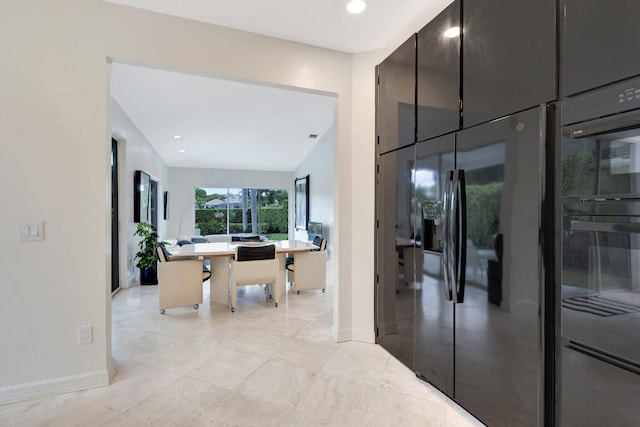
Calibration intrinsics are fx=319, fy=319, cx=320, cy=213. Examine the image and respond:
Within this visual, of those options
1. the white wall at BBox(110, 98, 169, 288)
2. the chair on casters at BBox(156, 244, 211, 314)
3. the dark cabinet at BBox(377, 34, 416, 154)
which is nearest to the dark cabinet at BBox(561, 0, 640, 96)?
the dark cabinet at BBox(377, 34, 416, 154)

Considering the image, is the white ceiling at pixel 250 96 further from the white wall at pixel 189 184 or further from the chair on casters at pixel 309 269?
the chair on casters at pixel 309 269

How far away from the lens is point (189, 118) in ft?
18.5

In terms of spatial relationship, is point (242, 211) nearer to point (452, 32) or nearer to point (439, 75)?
point (439, 75)

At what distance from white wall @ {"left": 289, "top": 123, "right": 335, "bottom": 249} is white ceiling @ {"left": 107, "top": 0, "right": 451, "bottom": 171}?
12.7 inches

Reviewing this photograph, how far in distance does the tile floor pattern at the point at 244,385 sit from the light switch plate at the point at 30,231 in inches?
43.4

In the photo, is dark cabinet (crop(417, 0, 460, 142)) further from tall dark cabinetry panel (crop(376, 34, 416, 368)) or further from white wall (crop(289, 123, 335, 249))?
white wall (crop(289, 123, 335, 249))

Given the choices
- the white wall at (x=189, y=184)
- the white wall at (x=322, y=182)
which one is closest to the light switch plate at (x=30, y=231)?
the white wall at (x=322, y=182)

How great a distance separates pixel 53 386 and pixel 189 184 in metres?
8.45

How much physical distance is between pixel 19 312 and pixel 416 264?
2.84 metres

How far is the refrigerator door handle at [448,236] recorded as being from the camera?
2.06 meters

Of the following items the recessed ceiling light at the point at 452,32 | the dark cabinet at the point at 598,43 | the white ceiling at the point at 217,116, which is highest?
the white ceiling at the point at 217,116

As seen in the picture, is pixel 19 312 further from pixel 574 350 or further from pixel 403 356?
pixel 574 350

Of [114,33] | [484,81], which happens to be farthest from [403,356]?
[114,33]

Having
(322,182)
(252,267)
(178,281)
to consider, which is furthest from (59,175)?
(322,182)
